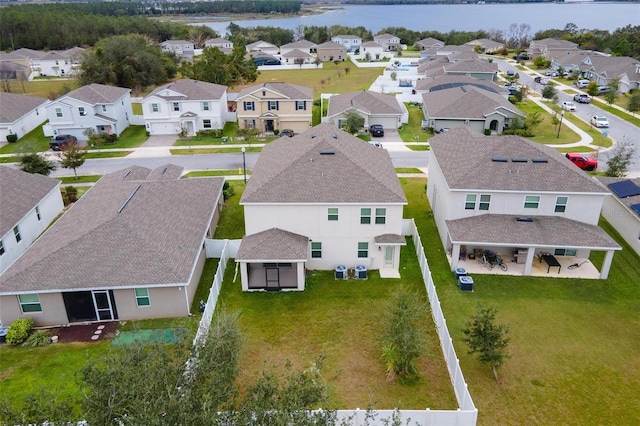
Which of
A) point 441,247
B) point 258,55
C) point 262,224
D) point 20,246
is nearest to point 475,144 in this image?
point 441,247

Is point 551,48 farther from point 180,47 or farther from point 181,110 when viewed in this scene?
point 180,47

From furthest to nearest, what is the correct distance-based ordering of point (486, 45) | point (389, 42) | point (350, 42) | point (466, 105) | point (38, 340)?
point (350, 42), point (389, 42), point (486, 45), point (466, 105), point (38, 340)

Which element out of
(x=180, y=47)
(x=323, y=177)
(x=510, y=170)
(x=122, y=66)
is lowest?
(x=180, y=47)

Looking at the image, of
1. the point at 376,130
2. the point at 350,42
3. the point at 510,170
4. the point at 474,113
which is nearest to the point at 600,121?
the point at 474,113

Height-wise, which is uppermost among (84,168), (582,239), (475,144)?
(475,144)

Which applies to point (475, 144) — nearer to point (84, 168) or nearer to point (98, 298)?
point (98, 298)

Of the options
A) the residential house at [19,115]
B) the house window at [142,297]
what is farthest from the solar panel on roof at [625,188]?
the residential house at [19,115]

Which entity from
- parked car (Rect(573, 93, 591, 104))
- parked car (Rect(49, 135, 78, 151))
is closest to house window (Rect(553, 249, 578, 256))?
parked car (Rect(49, 135, 78, 151))
